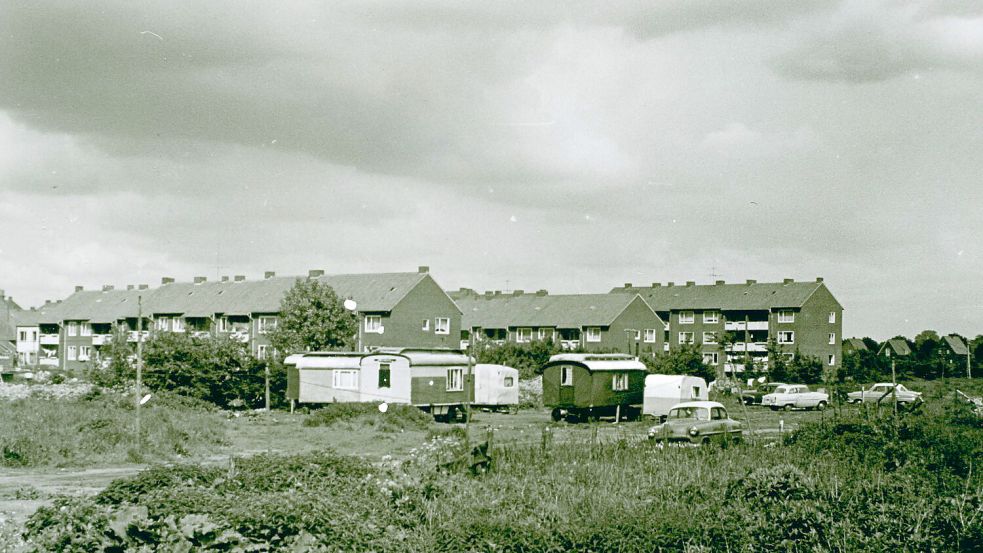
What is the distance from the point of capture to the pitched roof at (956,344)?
Result: 316 feet

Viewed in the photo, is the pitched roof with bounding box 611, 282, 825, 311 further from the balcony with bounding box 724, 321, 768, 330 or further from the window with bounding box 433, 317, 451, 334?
the window with bounding box 433, 317, 451, 334

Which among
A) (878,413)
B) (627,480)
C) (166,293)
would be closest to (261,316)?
(166,293)

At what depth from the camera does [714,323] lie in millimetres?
77375

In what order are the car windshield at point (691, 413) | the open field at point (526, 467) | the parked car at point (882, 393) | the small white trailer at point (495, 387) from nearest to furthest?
the open field at point (526, 467)
the car windshield at point (691, 413)
the small white trailer at point (495, 387)
the parked car at point (882, 393)

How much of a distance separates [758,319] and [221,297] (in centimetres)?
4616

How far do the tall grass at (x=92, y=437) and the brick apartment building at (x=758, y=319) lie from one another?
168 feet

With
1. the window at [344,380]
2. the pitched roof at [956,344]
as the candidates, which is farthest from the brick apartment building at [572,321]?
the pitched roof at [956,344]

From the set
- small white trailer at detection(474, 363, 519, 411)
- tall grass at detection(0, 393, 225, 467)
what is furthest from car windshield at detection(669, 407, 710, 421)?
small white trailer at detection(474, 363, 519, 411)

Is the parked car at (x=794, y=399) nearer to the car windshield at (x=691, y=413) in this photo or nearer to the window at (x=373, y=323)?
the car windshield at (x=691, y=413)

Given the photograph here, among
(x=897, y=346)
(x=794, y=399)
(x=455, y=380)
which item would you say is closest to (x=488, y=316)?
(x=794, y=399)

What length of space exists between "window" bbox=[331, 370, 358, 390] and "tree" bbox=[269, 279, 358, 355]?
927cm

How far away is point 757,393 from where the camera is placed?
161 feet

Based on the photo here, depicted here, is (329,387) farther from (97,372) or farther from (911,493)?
(911,493)

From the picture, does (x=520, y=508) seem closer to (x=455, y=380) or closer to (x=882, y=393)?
(x=455, y=380)
